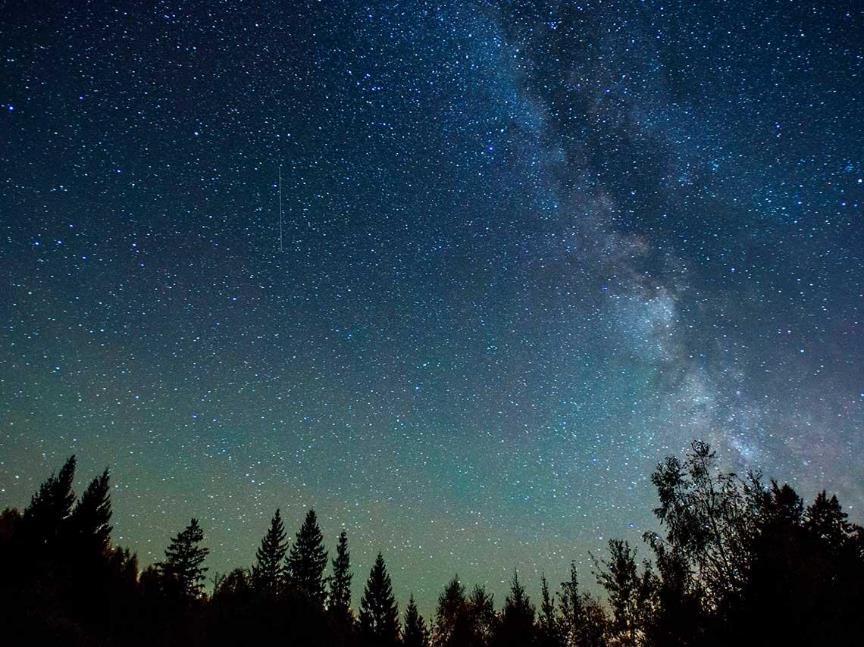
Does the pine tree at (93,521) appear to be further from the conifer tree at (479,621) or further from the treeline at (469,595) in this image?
the conifer tree at (479,621)

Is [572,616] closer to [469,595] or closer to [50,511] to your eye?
[469,595]

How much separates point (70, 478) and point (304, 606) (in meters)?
33.0

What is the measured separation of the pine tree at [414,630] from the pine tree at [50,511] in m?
33.8

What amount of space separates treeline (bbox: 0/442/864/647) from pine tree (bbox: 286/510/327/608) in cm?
16

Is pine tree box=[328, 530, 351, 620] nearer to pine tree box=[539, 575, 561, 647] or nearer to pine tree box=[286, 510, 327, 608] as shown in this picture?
pine tree box=[286, 510, 327, 608]

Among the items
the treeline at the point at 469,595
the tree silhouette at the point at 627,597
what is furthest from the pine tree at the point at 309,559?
the tree silhouette at the point at 627,597

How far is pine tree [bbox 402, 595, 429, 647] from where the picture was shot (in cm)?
4994

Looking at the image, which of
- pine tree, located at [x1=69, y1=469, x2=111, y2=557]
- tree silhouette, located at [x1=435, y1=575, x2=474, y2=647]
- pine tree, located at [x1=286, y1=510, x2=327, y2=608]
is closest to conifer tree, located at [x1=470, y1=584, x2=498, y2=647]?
tree silhouette, located at [x1=435, y1=575, x2=474, y2=647]

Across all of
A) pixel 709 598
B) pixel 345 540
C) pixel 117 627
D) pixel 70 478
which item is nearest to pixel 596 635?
pixel 709 598

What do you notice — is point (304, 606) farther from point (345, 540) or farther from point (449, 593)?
point (345, 540)

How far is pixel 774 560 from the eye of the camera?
13.2 meters

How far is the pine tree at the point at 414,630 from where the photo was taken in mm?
49938

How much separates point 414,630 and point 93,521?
3321 cm

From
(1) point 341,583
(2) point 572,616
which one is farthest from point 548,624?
(1) point 341,583
